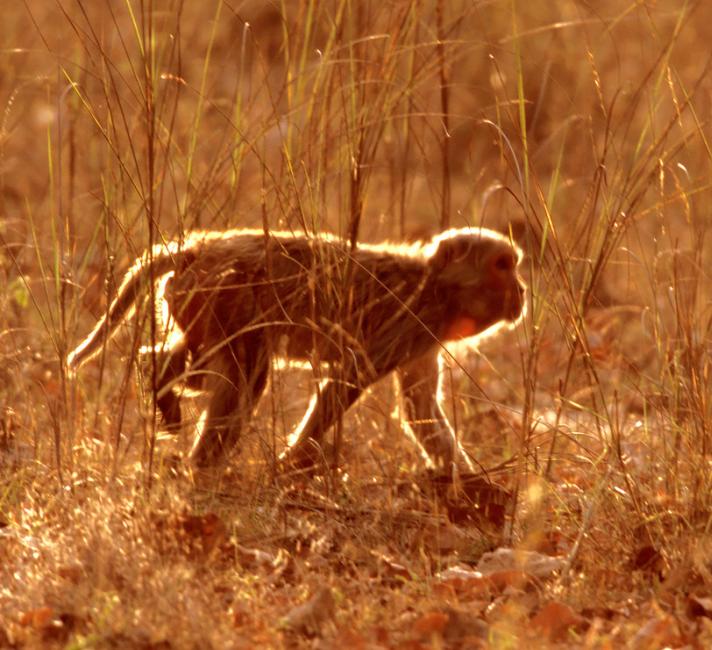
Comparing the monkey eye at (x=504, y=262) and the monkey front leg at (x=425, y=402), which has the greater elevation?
the monkey eye at (x=504, y=262)

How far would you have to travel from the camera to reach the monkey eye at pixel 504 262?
538cm

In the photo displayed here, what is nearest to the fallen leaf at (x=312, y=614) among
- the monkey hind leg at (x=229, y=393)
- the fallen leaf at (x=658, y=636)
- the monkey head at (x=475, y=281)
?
the fallen leaf at (x=658, y=636)

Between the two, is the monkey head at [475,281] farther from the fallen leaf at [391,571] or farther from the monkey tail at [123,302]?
the fallen leaf at [391,571]

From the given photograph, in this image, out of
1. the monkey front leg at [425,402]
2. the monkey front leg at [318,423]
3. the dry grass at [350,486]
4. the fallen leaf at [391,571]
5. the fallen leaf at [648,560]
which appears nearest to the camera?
the dry grass at [350,486]

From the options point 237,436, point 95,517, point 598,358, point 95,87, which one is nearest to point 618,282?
point 598,358

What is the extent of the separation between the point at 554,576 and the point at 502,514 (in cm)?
52

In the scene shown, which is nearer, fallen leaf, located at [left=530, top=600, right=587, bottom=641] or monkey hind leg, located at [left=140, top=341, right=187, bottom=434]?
fallen leaf, located at [left=530, top=600, right=587, bottom=641]

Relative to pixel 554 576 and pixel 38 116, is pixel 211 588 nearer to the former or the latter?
pixel 554 576

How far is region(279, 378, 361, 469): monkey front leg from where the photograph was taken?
431cm

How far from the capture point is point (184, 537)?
3.56 meters

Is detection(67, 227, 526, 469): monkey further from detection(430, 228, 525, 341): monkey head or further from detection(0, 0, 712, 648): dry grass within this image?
detection(0, 0, 712, 648): dry grass

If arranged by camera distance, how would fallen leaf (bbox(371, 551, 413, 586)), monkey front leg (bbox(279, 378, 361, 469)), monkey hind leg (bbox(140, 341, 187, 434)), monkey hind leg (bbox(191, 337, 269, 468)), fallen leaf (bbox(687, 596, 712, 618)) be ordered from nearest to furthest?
fallen leaf (bbox(687, 596, 712, 618)) < fallen leaf (bbox(371, 551, 413, 586)) < monkey front leg (bbox(279, 378, 361, 469)) < monkey hind leg (bbox(191, 337, 269, 468)) < monkey hind leg (bbox(140, 341, 187, 434))

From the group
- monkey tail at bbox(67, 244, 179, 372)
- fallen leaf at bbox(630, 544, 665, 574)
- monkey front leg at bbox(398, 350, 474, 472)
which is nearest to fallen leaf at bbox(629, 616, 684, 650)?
fallen leaf at bbox(630, 544, 665, 574)

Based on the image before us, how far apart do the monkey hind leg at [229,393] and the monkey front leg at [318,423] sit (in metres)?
0.18
